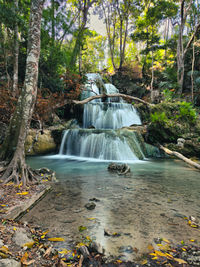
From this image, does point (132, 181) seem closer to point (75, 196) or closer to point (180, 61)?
point (75, 196)

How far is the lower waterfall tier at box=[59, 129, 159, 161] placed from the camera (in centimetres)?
934

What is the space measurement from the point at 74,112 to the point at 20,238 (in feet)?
44.2

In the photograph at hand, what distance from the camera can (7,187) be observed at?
3.10 meters

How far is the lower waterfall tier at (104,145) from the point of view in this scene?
Result: 934cm

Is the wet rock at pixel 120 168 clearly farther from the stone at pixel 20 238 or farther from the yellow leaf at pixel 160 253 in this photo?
the stone at pixel 20 238

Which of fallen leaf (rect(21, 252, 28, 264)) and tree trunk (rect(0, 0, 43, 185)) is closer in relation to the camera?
fallen leaf (rect(21, 252, 28, 264))

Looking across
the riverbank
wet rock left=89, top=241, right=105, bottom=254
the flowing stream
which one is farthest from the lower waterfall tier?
wet rock left=89, top=241, right=105, bottom=254

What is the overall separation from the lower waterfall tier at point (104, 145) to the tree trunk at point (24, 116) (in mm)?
6091

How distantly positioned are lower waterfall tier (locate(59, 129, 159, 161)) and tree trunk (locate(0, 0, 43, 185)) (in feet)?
20.0

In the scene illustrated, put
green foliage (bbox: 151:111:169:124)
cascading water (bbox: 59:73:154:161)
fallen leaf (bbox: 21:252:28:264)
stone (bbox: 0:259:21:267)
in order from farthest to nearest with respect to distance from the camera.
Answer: green foliage (bbox: 151:111:169:124), cascading water (bbox: 59:73:154:161), fallen leaf (bbox: 21:252:28:264), stone (bbox: 0:259:21:267)

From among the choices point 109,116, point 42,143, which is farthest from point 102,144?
point 109,116

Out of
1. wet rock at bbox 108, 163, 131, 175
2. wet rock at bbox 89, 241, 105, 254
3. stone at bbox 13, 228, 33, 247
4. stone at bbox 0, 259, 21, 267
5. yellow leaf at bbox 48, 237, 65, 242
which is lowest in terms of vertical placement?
wet rock at bbox 108, 163, 131, 175

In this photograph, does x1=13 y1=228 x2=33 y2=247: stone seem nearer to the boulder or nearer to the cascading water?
the cascading water

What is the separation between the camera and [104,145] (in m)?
9.65
